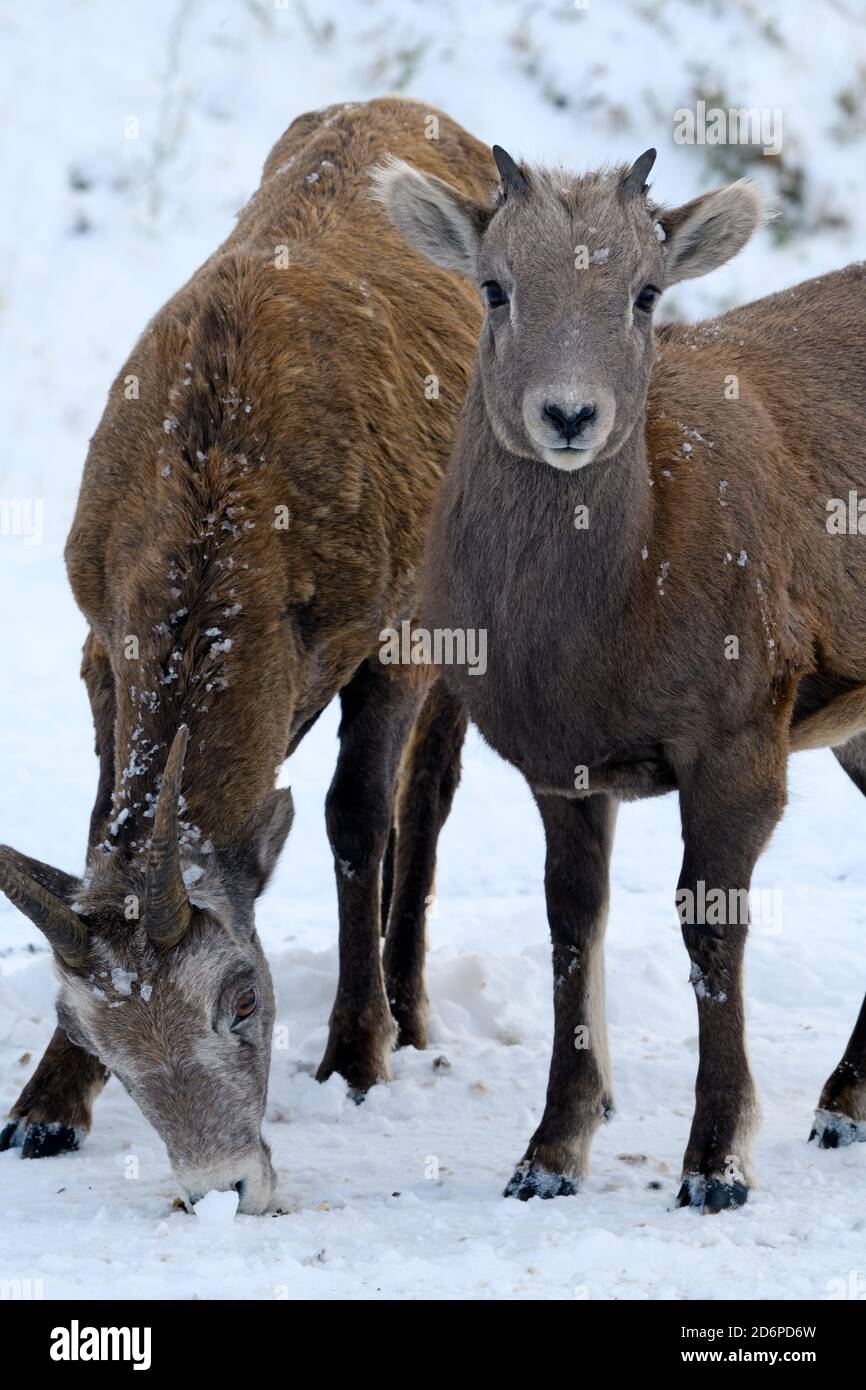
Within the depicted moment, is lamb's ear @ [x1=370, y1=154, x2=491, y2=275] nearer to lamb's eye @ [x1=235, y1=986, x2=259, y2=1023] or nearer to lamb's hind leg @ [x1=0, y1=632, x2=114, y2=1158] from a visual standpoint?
lamb's hind leg @ [x1=0, y1=632, x2=114, y2=1158]

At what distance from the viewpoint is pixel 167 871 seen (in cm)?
547

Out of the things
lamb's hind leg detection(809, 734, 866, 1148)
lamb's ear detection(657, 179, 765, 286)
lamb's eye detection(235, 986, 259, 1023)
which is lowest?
lamb's hind leg detection(809, 734, 866, 1148)

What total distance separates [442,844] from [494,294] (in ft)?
20.4

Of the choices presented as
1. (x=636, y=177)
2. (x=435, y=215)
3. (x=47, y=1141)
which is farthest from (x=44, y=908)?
(x=636, y=177)

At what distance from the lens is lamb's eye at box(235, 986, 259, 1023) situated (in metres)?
5.95

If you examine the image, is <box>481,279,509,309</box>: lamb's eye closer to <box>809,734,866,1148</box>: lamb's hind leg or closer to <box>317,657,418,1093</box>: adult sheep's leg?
<box>317,657,418,1093</box>: adult sheep's leg

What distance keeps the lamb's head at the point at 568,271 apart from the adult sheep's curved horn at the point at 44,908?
1.96 m

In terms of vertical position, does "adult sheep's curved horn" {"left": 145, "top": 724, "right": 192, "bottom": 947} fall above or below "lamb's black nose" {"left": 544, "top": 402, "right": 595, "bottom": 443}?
below

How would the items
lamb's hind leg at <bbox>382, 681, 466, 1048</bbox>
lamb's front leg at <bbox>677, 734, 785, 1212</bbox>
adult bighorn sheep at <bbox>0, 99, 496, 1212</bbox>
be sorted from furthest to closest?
lamb's hind leg at <bbox>382, 681, 466, 1048</bbox> < lamb's front leg at <bbox>677, 734, 785, 1212</bbox> < adult bighorn sheep at <bbox>0, 99, 496, 1212</bbox>

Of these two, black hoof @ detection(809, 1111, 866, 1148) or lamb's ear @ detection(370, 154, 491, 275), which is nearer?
lamb's ear @ detection(370, 154, 491, 275)

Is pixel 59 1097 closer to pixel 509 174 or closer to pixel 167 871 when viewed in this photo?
pixel 167 871

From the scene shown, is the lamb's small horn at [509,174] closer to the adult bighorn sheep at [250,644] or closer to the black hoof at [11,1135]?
the adult bighorn sheep at [250,644]

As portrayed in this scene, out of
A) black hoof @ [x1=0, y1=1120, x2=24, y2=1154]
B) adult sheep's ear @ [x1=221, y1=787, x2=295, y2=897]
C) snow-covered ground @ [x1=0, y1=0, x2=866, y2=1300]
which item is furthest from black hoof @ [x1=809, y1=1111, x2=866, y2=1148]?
black hoof @ [x1=0, y1=1120, x2=24, y2=1154]

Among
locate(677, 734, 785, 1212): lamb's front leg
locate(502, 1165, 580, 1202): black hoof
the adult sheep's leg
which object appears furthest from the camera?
the adult sheep's leg
